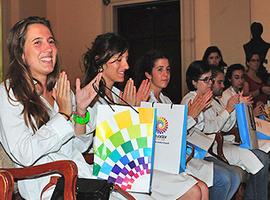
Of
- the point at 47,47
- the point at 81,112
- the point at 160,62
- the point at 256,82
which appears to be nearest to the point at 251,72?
the point at 256,82

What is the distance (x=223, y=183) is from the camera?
2.91 meters

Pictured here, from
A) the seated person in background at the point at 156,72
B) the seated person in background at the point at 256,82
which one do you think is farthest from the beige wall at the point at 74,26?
the seated person in background at the point at 156,72

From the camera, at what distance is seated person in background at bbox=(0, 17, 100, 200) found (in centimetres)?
189

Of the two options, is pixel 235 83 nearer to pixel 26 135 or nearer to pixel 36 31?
pixel 36 31

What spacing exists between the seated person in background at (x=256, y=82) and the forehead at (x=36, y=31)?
3054 mm

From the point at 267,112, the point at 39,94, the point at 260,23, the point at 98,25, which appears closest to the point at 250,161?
the point at 267,112

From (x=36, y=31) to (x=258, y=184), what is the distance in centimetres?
198

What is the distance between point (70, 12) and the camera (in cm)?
682

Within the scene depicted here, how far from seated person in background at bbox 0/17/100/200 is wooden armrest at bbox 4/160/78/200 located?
12 cm

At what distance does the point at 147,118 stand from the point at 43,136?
44cm

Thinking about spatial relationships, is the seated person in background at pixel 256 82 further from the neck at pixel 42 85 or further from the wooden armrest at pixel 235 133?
the neck at pixel 42 85

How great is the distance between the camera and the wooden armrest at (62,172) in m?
1.66

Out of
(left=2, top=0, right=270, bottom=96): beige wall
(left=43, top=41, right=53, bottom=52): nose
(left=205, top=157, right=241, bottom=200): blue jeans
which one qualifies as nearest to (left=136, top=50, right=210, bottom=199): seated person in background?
(left=205, top=157, right=241, bottom=200): blue jeans

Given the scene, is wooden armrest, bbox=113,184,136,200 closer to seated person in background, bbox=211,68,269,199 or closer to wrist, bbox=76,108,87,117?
wrist, bbox=76,108,87,117
